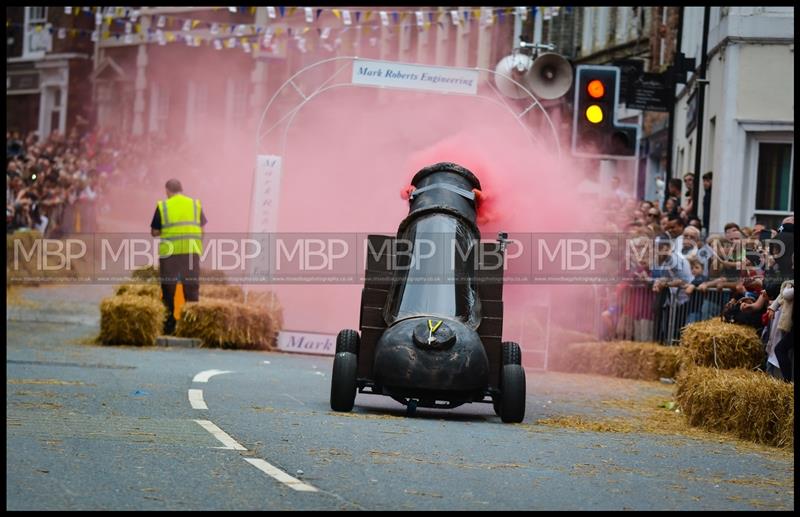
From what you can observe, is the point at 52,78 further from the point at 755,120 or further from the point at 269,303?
the point at 269,303

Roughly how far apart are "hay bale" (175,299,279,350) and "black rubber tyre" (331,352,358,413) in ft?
29.2

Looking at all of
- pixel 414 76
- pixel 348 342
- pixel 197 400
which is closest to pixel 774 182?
pixel 414 76

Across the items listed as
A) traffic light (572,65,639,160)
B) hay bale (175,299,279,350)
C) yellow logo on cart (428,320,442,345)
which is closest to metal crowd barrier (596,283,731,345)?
traffic light (572,65,639,160)

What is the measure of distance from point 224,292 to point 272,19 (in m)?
42.5

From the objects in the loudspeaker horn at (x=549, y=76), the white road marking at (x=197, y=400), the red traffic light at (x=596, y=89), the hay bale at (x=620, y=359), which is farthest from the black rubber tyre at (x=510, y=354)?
the loudspeaker horn at (x=549, y=76)

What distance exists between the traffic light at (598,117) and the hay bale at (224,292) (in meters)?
6.92

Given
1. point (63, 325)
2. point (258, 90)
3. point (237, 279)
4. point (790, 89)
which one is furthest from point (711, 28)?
point (258, 90)

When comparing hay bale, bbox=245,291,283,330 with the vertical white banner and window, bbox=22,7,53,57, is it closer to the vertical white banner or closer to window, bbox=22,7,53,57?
the vertical white banner

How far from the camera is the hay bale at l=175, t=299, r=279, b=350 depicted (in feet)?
75.5

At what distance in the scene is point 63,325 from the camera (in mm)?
26359

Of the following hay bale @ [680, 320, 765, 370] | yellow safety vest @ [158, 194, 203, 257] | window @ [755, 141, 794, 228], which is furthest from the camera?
window @ [755, 141, 794, 228]

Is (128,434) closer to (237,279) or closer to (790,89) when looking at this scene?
(237,279)

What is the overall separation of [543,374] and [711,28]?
11268mm

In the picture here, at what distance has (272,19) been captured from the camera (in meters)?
66.4
